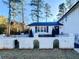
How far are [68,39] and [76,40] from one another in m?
3.04

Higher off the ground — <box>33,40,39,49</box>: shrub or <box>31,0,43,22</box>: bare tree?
<box>31,0,43,22</box>: bare tree

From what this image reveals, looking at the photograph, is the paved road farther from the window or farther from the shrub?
the window

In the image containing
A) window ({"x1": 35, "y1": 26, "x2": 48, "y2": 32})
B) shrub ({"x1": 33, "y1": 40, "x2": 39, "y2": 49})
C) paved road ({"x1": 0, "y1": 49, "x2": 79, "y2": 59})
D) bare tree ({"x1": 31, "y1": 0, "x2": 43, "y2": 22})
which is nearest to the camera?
paved road ({"x1": 0, "y1": 49, "x2": 79, "y2": 59})

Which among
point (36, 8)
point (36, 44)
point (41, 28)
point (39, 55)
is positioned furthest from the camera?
point (36, 8)

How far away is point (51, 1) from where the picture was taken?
53.7 metres

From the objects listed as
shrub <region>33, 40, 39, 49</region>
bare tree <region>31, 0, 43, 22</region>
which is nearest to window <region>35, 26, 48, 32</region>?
shrub <region>33, 40, 39, 49</region>

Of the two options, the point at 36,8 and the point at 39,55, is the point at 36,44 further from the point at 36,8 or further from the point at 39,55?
the point at 36,8

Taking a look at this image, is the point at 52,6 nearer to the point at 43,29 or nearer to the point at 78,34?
the point at 43,29

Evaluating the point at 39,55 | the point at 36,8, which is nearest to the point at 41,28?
the point at 39,55

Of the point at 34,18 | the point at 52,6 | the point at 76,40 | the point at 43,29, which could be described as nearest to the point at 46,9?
the point at 52,6

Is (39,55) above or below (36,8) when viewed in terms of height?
below

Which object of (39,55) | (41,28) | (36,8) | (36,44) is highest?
(36,8)

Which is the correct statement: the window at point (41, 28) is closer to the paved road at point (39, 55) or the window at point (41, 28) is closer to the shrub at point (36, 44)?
the shrub at point (36, 44)

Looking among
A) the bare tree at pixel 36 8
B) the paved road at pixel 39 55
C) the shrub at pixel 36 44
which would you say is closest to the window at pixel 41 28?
the shrub at pixel 36 44
